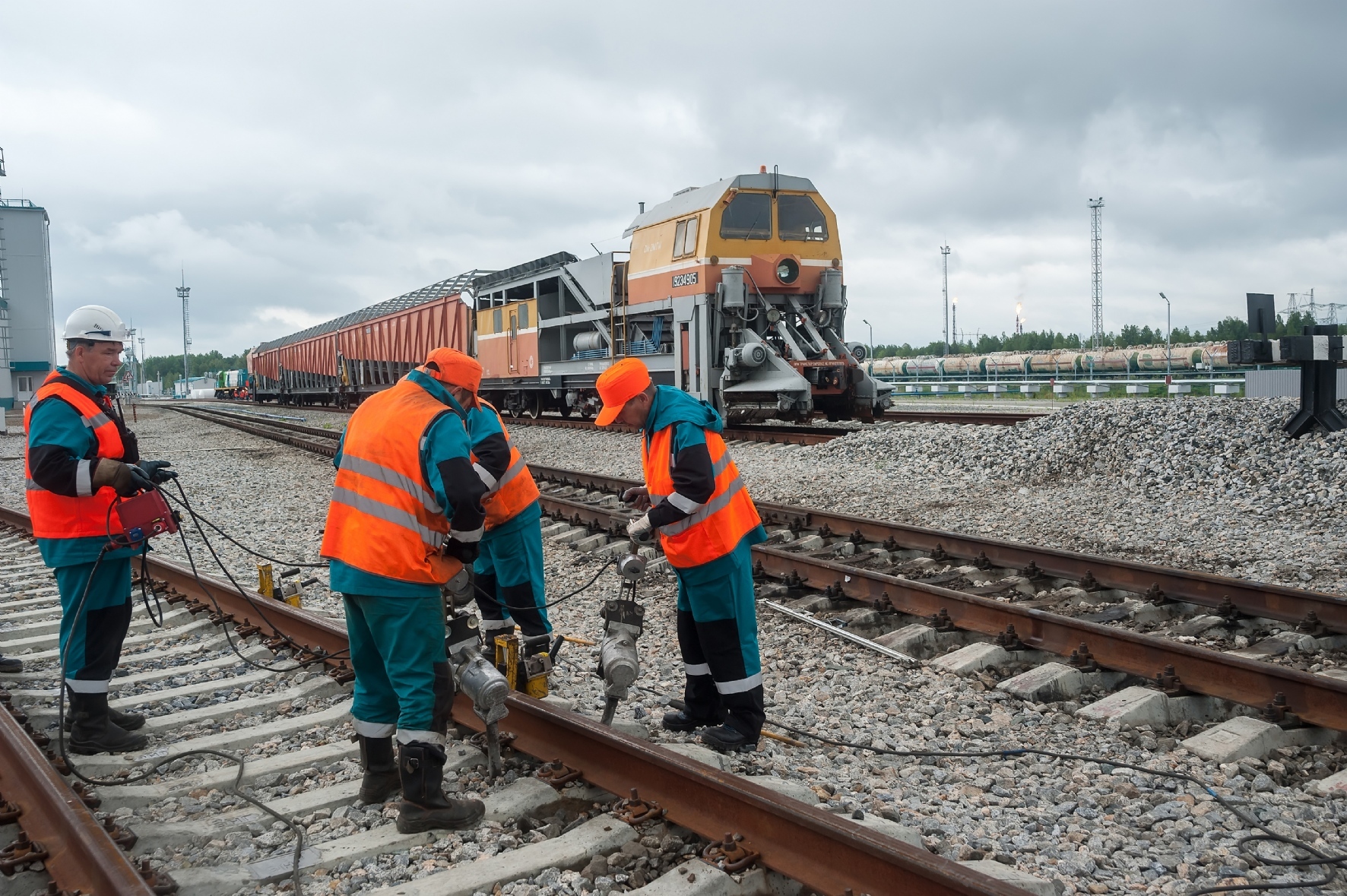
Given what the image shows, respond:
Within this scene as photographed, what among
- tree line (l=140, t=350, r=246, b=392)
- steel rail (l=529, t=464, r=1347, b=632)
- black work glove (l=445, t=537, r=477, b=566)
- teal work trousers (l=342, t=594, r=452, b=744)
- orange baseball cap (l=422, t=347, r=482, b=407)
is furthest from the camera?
tree line (l=140, t=350, r=246, b=392)

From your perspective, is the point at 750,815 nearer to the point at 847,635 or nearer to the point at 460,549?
the point at 460,549

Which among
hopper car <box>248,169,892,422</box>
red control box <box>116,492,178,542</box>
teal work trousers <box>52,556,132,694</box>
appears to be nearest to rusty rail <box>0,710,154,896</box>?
teal work trousers <box>52,556,132,694</box>

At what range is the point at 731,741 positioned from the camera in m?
4.16

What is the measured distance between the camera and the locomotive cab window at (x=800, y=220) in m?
15.6

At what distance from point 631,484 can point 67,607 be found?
615cm

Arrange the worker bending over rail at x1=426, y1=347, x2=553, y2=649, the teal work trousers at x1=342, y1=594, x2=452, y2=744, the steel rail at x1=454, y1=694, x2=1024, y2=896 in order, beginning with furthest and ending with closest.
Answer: the worker bending over rail at x1=426, y1=347, x2=553, y2=649 → the teal work trousers at x1=342, y1=594, x2=452, y2=744 → the steel rail at x1=454, y1=694, x2=1024, y2=896

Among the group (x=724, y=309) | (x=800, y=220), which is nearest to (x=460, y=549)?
(x=724, y=309)

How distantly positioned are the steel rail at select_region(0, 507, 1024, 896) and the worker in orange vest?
0.68m

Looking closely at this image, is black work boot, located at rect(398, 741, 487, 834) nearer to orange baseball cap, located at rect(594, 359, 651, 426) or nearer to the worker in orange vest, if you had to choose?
the worker in orange vest

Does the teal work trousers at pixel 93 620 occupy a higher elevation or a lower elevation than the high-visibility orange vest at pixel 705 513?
lower

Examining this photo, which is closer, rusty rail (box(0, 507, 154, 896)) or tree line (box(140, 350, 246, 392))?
rusty rail (box(0, 507, 154, 896))

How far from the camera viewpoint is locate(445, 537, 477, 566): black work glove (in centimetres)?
363

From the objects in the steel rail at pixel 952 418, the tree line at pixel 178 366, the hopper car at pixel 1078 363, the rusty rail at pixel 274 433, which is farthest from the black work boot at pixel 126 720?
the tree line at pixel 178 366

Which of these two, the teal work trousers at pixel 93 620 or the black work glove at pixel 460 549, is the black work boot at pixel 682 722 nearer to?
the black work glove at pixel 460 549
